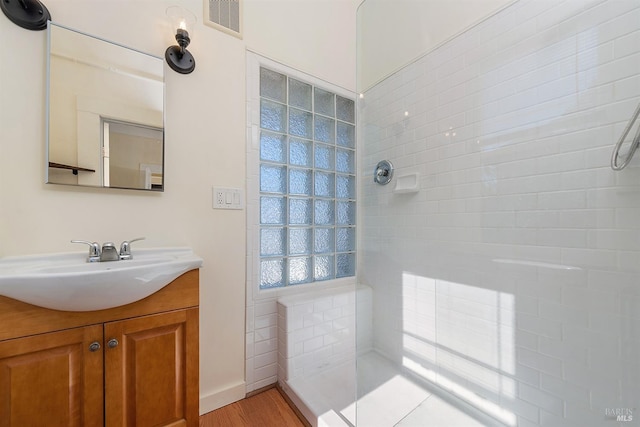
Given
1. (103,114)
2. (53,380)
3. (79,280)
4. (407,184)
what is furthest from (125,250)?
(407,184)

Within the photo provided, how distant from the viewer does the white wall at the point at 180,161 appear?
916 millimetres

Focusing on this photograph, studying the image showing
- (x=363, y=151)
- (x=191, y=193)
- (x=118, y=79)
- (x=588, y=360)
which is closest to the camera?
(x=588, y=360)

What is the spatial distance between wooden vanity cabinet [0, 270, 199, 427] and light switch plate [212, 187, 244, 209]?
1.33ft

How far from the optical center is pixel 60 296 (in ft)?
2.35

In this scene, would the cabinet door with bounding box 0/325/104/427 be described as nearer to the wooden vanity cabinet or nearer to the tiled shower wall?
the wooden vanity cabinet

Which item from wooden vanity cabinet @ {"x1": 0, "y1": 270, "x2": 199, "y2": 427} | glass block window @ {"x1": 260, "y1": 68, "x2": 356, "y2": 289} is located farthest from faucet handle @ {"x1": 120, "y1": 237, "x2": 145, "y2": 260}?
glass block window @ {"x1": 260, "y1": 68, "x2": 356, "y2": 289}

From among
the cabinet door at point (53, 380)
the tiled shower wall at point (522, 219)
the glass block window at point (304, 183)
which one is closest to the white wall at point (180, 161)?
the glass block window at point (304, 183)

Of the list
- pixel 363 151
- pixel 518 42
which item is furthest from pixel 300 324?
pixel 518 42

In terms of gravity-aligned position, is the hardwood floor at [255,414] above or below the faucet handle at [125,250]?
below

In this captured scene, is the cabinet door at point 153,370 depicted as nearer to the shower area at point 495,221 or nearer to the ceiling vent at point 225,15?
the shower area at point 495,221

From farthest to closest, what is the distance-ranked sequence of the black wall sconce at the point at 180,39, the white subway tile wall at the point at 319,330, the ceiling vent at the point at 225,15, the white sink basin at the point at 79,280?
1. the white subway tile wall at the point at 319,330
2. the ceiling vent at the point at 225,15
3. the black wall sconce at the point at 180,39
4. the white sink basin at the point at 79,280

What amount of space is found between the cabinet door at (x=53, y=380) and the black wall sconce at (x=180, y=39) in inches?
45.1

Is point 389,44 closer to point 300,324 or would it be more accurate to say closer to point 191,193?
point 191,193

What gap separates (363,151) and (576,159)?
3.46 ft
